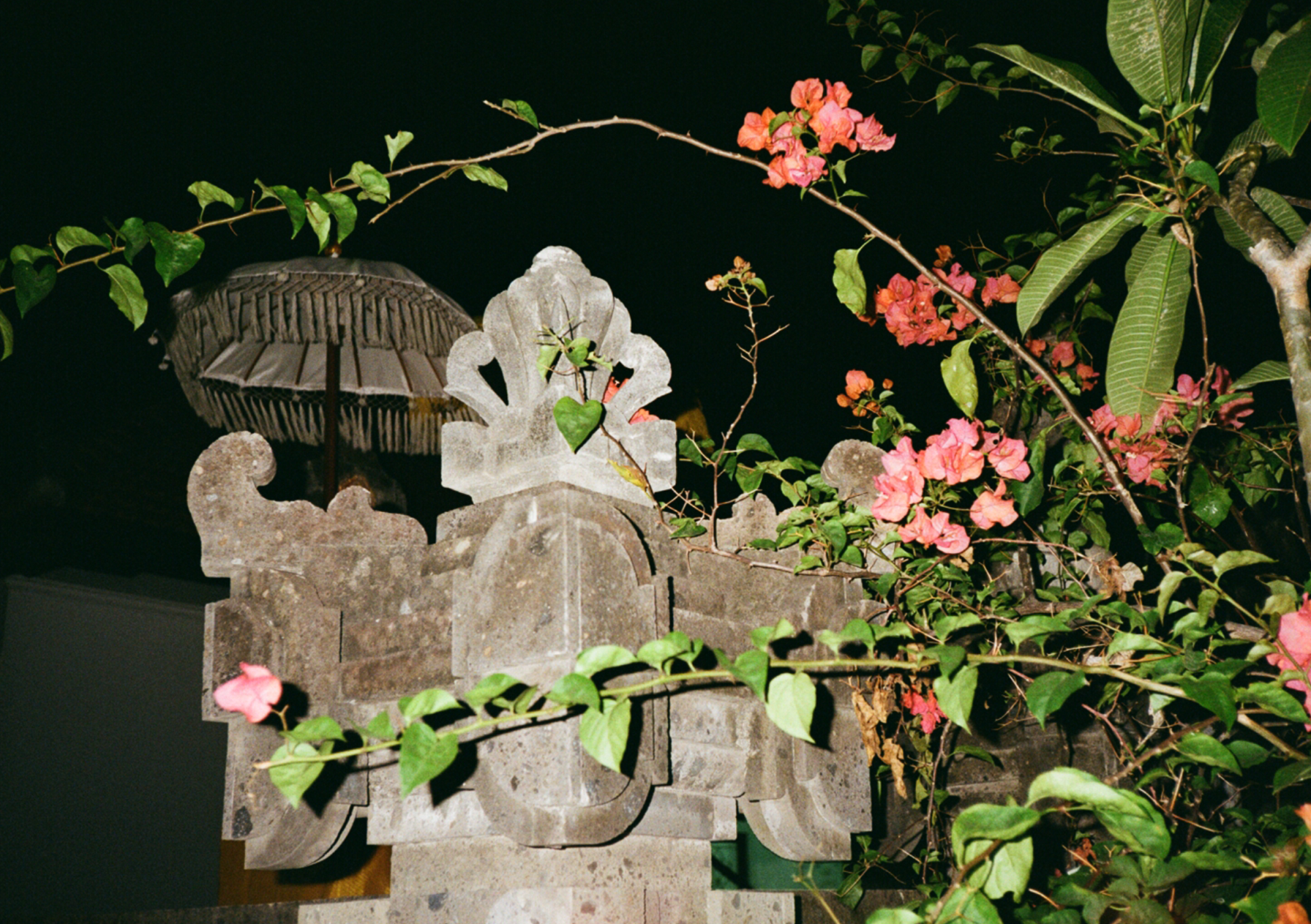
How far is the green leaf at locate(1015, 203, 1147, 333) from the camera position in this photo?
1.10 meters

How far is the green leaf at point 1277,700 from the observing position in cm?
80

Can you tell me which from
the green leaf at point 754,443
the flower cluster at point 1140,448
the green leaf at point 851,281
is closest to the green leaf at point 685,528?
the green leaf at point 754,443

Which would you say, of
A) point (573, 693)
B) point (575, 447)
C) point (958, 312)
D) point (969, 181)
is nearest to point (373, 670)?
point (575, 447)

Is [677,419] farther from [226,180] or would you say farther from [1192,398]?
[1192,398]

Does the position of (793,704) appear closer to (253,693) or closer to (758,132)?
(253,693)

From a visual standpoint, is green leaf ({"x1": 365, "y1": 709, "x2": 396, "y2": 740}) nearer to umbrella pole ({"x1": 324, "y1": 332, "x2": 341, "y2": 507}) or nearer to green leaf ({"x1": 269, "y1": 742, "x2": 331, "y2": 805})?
green leaf ({"x1": 269, "y1": 742, "x2": 331, "y2": 805})

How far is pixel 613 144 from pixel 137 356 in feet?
6.51

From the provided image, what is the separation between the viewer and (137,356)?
3.45m

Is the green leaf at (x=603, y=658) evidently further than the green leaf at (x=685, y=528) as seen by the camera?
No

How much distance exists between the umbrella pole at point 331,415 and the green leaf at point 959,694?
198cm

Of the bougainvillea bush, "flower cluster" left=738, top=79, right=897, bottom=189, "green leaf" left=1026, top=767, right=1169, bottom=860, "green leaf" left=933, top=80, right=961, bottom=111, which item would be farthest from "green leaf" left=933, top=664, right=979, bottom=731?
"green leaf" left=933, top=80, right=961, bottom=111

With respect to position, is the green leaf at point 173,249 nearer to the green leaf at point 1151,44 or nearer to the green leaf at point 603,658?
the green leaf at point 603,658

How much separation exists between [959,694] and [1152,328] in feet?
1.92

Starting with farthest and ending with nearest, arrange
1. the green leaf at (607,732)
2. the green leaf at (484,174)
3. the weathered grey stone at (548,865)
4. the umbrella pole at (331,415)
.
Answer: the umbrella pole at (331,415), the green leaf at (484,174), the weathered grey stone at (548,865), the green leaf at (607,732)
